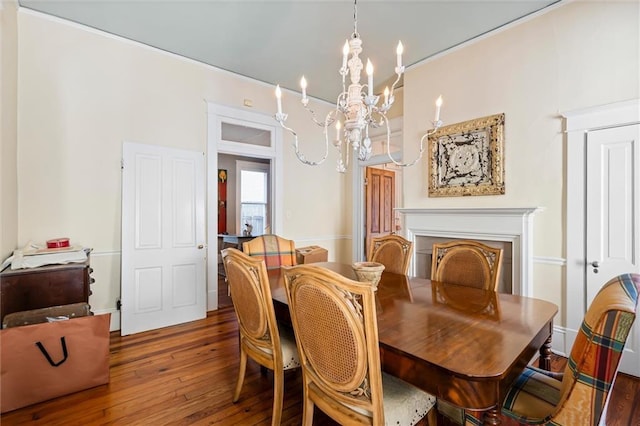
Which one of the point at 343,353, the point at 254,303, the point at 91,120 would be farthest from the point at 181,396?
the point at 91,120

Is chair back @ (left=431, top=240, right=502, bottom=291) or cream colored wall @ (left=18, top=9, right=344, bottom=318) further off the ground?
cream colored wall @ (left=18, top=9, right=344, bottom=318)

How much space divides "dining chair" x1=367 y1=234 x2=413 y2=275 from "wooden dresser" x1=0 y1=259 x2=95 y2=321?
2.44 metres

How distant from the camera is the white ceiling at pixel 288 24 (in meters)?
2.63

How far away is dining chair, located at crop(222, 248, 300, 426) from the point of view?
1.54 metres

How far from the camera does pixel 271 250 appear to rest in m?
2.87

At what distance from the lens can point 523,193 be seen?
2826mm

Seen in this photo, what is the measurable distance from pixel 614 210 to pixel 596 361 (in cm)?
209

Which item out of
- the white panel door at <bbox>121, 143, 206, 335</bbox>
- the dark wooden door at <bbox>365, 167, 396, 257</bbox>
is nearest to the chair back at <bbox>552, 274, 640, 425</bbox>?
the white panel door at <bbox>121, 143, 206, 335</bbox>

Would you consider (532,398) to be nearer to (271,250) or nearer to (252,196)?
(271,250)

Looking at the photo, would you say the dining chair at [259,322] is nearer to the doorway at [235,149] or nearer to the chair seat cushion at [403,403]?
A: the chair seat cushion at [403,403]

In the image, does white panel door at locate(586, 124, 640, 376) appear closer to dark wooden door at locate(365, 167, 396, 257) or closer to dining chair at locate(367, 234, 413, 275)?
dining chair at locate(367, 234, 413, 275)

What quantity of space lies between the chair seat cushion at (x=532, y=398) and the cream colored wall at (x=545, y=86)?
1.71 metres

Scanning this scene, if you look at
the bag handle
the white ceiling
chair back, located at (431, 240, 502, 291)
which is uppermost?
the white ceiling

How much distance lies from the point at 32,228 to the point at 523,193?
468 cm
